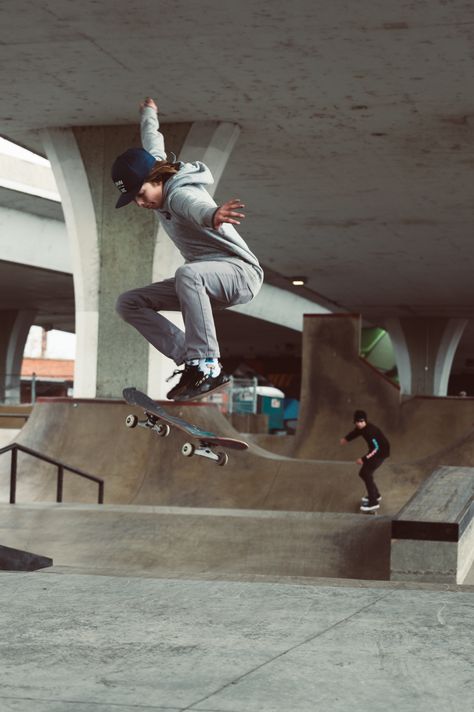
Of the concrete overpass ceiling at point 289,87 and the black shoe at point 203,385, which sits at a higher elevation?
the concrete overpass ceiling at point 289,87

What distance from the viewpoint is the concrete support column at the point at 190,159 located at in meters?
17.5

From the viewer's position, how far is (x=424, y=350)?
149ft

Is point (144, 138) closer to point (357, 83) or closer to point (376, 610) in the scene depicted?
point (376, 610)

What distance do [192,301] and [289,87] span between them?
976cm

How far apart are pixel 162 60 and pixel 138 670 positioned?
1151cm

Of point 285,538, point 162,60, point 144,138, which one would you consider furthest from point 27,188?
point 144,138

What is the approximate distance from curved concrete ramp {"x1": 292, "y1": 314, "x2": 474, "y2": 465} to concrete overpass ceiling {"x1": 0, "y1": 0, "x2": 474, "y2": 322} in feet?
10.7

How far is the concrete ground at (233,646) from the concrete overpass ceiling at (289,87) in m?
8.09

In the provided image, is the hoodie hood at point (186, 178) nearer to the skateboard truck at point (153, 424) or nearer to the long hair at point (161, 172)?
the long hair at point (161, 172)

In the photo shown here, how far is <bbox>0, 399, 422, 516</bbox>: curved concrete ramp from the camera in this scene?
1797cm

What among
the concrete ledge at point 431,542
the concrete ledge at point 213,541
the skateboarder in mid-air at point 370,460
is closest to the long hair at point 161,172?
the concrete ledge at point 431,542

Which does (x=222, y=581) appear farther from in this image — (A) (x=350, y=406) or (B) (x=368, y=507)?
(A) (x=350, y=406)

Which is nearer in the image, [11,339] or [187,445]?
[187,445]

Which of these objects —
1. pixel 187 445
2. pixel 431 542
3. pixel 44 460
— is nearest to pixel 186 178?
pixel 187 445
